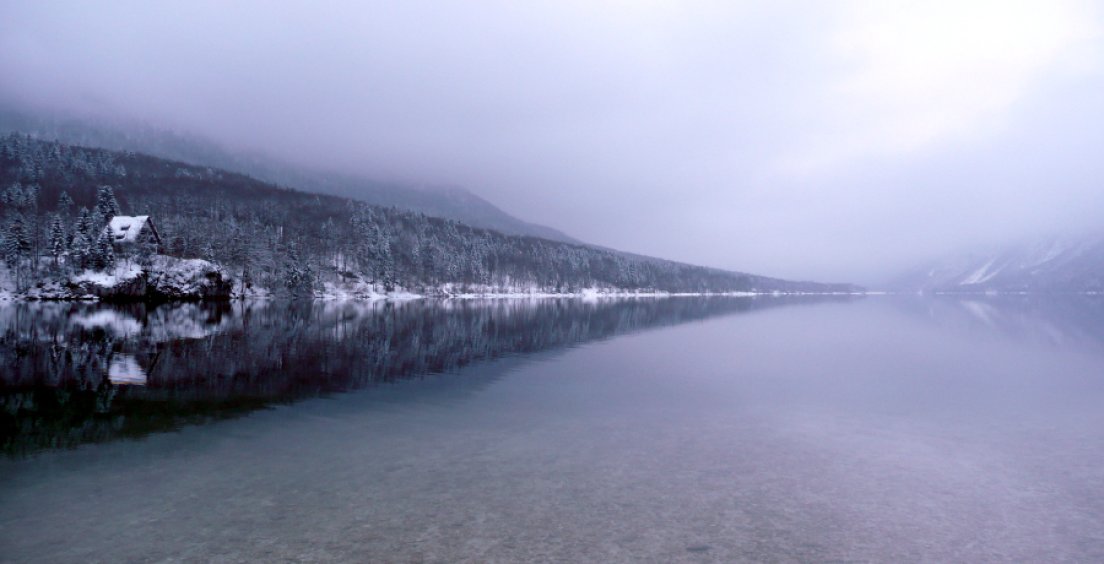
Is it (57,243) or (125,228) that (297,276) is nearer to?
(125,228)

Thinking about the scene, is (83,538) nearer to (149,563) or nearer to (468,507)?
(149,563)

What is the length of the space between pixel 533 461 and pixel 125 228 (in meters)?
155

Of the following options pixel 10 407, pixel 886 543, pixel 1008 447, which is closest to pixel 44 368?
pixel 10 407

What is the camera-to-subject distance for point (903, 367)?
39.9 m

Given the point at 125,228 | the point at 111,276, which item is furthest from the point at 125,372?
the point at 125,228

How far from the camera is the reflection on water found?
20.6 meters

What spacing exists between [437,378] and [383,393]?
4935 millimetres

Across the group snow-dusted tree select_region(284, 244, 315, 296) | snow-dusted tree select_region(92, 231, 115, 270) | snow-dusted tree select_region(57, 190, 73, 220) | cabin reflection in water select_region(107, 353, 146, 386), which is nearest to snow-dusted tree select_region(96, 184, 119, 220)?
snow-dusted tree select_region(57, 190, 73, 220)

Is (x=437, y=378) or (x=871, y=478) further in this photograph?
(x=437, y=378)

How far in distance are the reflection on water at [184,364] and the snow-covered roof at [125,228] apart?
77454 millimetres

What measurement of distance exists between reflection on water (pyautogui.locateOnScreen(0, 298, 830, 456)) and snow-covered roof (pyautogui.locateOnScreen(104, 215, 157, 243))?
7745cm

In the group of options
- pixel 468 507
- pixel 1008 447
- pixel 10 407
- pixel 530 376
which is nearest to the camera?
pixel 468 507

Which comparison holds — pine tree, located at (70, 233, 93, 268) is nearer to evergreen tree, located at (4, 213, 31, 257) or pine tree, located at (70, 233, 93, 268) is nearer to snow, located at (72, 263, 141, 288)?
snow, located at (72, 263, 141, 288)

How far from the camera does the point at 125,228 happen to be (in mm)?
132000
